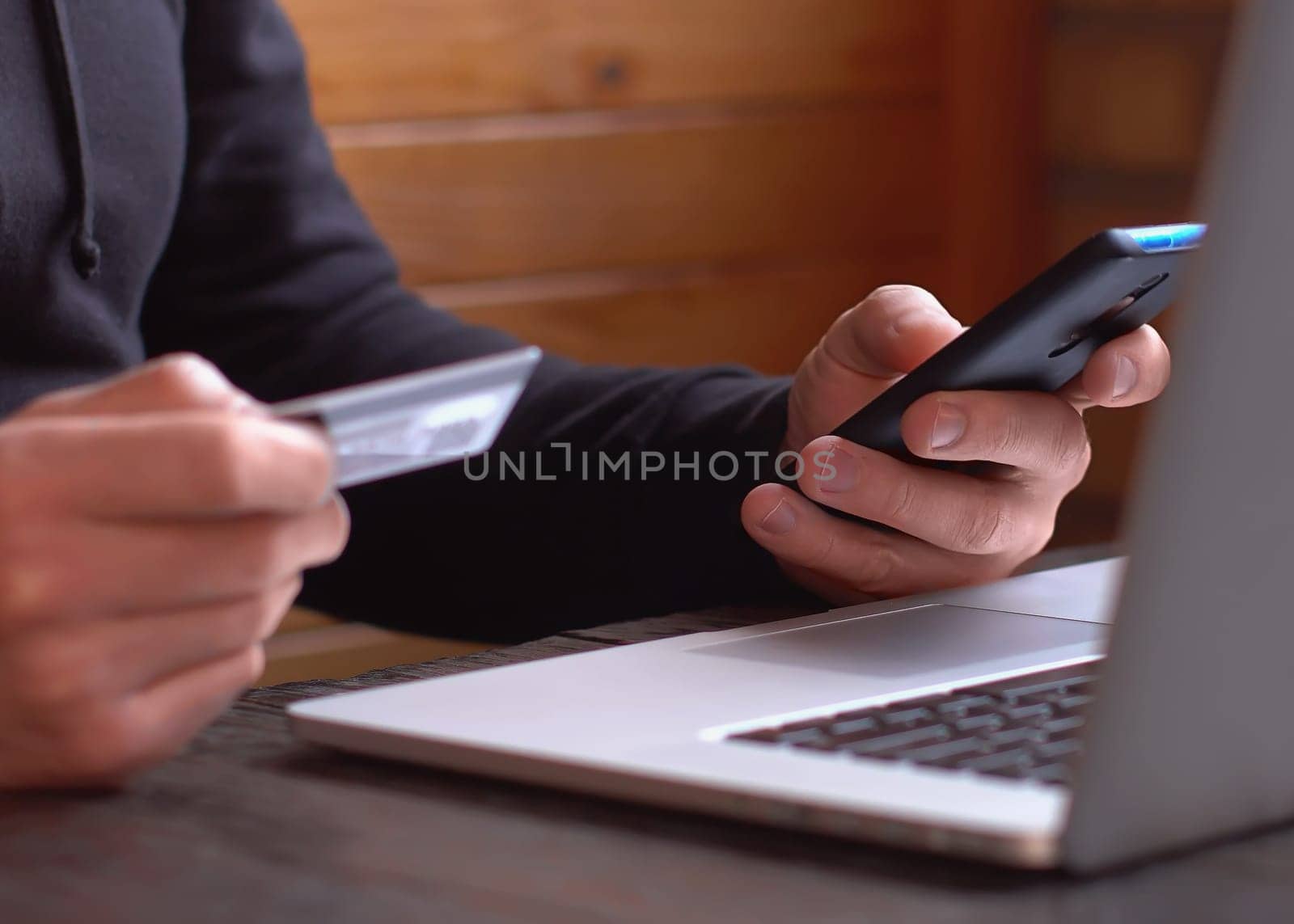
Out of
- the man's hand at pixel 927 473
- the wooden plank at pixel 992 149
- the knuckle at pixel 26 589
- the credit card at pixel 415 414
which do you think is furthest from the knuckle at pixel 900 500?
the wooden plank at pixel 992 149

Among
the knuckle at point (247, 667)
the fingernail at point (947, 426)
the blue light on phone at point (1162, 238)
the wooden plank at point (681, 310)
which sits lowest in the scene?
the wooden plank at point (681, 310)

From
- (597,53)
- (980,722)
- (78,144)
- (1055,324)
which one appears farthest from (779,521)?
(597,53)

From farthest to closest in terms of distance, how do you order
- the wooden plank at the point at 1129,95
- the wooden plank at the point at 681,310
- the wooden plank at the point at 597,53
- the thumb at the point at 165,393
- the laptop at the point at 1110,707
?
1. the wooden plank at the point at 1129,95
2. the wooden plank at the point at 681,310
3. the wooden plank at the point at 597,53
4. the thumb at the point at 165,393
5. the laptop at the point at 1110,707

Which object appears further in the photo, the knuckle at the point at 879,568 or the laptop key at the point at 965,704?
the knuckle at the point at 879,568

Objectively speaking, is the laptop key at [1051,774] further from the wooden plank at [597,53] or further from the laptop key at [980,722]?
the wooden plank at [597,53]

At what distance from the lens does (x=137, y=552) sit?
16.1 inches

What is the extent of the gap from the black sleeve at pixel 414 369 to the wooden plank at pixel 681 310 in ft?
2.81

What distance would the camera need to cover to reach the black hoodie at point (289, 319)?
31.0 inches

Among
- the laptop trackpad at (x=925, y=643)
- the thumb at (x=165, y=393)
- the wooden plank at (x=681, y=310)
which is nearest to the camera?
the thumb at (x=165, y=393)

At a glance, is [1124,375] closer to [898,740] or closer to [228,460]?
[898,740]

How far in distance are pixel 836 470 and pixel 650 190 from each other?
136 cm

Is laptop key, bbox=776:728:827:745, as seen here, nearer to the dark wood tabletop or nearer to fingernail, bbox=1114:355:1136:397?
the dark wood tabletop

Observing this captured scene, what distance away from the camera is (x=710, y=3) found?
77.1 inches

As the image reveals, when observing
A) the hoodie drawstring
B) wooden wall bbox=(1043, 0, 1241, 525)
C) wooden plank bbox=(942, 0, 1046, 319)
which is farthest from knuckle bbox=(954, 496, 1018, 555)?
wooden plank bbox=(942, 0, 1046, 319)
